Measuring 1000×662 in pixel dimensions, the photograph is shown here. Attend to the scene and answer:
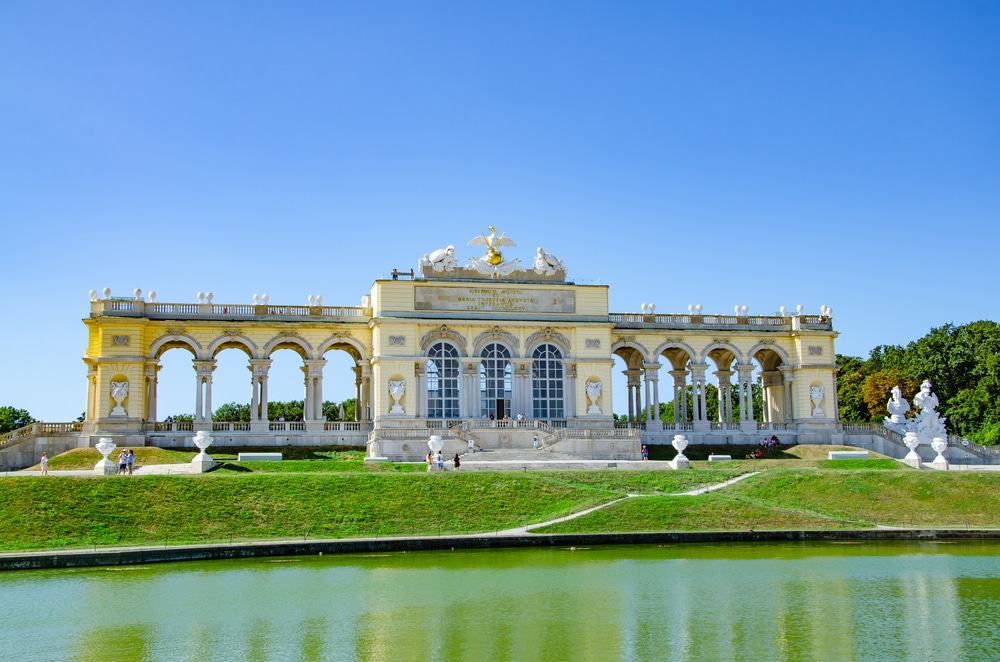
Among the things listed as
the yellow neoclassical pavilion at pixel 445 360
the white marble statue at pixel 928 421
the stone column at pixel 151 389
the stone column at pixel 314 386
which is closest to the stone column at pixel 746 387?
the yellow neoclassical pavilion at pixel 445 360

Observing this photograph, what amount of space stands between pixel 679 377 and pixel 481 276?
15077 mm

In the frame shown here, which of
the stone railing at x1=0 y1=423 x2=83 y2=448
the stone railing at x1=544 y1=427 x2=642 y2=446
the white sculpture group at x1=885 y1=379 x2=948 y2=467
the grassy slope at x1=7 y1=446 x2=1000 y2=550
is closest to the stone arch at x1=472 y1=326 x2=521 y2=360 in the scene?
the stone railing at x1=544 y1=427 x2=642 y2=446

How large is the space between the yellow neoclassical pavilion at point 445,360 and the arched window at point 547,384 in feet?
0.20

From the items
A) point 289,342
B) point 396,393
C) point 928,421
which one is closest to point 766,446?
point 928,421

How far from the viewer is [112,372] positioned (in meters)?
50.2

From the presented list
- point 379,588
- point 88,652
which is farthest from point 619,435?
point 88,652

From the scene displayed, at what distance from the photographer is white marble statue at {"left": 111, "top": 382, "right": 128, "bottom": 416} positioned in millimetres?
49875

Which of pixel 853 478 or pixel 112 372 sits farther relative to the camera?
pixel 112 372

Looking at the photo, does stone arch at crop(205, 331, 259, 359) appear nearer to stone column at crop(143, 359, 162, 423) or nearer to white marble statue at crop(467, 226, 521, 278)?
stone column at crop(143, 359, 162, 423)

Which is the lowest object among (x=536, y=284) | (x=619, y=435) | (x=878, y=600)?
(x=878, y=600)

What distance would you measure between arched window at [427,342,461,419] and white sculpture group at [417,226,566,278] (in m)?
4.05

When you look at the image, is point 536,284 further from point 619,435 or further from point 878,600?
point 878,600

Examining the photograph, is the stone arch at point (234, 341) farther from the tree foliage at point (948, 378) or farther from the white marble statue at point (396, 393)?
the tree foliage at point (948, 378)

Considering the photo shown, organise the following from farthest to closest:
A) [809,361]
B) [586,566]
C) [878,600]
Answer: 1. [809,361]
2. [586,566]
3. [878,600]
